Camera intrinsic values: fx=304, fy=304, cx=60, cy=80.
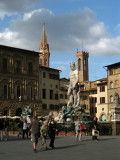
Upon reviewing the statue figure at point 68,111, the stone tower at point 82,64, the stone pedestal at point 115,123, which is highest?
the stone tower at point 82,64

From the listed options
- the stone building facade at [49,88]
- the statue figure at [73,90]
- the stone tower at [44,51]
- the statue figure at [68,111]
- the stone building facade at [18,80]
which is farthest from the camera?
the stone tower at [44,51]

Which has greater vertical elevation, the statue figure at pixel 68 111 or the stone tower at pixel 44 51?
the stone tower at pixel 44 51

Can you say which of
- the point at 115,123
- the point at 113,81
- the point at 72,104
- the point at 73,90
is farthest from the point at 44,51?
the point at 115,123

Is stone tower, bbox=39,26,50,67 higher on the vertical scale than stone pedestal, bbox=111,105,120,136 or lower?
higher

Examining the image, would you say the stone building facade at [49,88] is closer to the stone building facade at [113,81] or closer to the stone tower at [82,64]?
the stone building facade at [113,81]

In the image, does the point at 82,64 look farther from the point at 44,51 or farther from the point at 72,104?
the point at 72,104

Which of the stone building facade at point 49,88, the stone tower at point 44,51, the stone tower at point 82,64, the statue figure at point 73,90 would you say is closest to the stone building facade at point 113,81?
the stone building facade at point 49,88

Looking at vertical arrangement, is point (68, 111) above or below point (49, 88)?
below

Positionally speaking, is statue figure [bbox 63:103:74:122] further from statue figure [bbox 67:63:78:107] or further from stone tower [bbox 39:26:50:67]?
stone tower [bbox 39:26:50:67]

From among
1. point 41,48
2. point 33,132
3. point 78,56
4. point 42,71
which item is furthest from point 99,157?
point 78,56

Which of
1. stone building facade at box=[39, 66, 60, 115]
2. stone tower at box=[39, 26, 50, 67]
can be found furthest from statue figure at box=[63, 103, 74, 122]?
stone tower at box=[39, 26, 50, 67]

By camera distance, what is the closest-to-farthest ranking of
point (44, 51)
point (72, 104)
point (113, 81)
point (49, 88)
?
point (72, 104), point (49, 88), point (113, 81), point (44, 51)

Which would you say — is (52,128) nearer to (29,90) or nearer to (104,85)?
(29,90)

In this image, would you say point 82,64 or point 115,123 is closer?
point 115,123
